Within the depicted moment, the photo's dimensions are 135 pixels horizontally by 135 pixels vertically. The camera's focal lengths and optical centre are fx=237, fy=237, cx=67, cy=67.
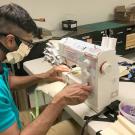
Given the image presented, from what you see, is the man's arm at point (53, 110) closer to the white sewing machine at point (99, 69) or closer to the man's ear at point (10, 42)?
the white sewing machine at point (99, 69)

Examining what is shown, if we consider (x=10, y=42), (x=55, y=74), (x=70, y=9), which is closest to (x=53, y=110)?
(x=10, y=42)

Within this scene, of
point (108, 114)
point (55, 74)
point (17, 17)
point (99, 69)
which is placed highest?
point (17, 17)

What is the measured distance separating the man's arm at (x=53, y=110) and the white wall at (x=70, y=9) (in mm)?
1485

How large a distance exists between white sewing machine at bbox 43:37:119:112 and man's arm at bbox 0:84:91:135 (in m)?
0.06

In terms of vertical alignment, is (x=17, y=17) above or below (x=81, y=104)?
above

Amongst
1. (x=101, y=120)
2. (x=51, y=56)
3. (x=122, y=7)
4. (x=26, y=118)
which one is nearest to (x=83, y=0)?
(x=122, y=7)

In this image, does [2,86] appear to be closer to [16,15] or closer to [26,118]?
[16,15]

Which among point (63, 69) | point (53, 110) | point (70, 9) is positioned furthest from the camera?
point (70, 9)

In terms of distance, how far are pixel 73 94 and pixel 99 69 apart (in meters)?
0.17

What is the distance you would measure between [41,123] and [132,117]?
0.41 m

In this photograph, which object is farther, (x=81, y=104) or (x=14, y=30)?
(x=81, y=104)

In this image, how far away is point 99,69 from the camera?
3.74ft

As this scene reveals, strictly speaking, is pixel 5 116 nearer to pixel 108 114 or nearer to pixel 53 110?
pixel 53 110

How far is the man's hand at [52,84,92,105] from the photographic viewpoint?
115 centimetres
